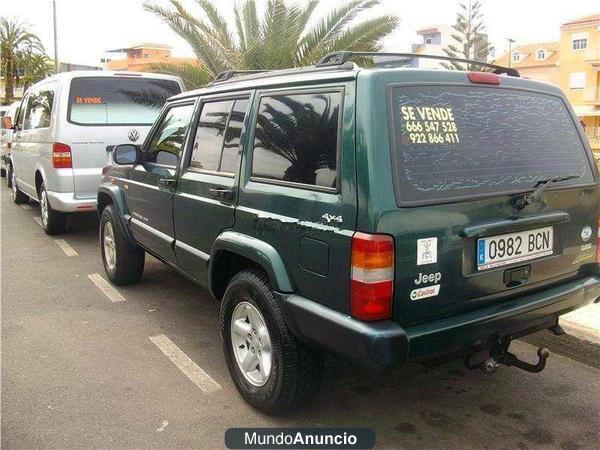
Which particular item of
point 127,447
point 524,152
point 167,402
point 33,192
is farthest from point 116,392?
point 33,192

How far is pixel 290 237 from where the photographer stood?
2.79 meters

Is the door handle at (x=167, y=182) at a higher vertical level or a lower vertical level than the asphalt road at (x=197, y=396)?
higher

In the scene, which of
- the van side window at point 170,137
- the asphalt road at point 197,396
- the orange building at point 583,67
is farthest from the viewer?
the orange building at point 583,67

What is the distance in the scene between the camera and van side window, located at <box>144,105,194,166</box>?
163 inches

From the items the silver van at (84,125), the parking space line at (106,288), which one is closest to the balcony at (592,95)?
the silver van at (84,125)

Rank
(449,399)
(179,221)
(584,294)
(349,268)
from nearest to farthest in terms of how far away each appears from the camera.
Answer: (349,268) < (584,294) < (449,399) < (179,221)

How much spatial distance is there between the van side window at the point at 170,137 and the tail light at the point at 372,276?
A: 2.08 m

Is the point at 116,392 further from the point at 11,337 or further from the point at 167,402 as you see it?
the point at 11,337

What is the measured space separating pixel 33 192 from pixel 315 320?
7.08m

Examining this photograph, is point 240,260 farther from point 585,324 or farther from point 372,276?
point 585,324

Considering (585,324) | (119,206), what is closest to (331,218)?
(585,324)

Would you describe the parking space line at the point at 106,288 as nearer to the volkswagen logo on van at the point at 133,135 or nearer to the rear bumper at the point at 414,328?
the volkswagen logo on van at the point at 133,135

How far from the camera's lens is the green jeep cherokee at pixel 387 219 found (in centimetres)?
247

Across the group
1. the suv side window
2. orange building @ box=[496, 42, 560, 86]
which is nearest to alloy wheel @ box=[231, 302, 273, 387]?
the suv side window
